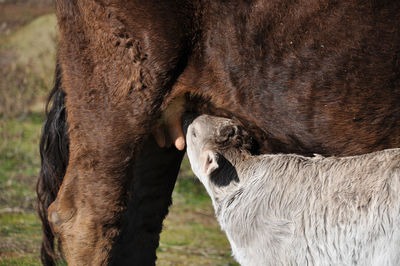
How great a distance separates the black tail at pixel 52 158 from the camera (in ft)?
16.0

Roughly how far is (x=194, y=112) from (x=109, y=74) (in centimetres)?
59

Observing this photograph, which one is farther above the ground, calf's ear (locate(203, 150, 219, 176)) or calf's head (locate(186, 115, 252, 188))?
calf's head (locate(186, 115, 252, 188))

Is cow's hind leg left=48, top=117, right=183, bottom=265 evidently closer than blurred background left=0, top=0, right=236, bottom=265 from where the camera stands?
Yes

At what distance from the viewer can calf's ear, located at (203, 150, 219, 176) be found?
12.0 ft

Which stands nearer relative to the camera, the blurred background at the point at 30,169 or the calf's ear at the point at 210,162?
the calf's ear at the point at 210,162

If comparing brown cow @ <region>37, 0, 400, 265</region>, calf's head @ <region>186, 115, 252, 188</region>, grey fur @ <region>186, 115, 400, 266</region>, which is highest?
brown cow @ <region>37, 0, 400, 265</region>

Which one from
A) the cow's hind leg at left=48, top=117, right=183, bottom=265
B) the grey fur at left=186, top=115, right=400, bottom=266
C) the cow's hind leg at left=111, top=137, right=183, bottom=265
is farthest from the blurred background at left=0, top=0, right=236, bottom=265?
the grey fur at left=186, top=115, right=400, bottom=266

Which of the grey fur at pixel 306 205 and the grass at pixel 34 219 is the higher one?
the grass at pixel 34 219

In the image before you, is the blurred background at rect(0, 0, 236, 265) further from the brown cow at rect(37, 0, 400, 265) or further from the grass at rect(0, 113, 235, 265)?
the brown cow at rect(37, 0, 400, 265)

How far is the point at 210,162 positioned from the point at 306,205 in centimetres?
60

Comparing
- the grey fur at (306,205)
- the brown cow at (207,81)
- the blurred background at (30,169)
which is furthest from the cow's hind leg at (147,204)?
the blurred background at (30,169)

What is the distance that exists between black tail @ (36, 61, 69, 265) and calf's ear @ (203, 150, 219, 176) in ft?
4.90

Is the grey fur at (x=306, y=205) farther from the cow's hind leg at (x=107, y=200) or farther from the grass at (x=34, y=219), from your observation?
the grass at (x=34, y=219)

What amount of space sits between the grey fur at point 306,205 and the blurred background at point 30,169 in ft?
6.37
